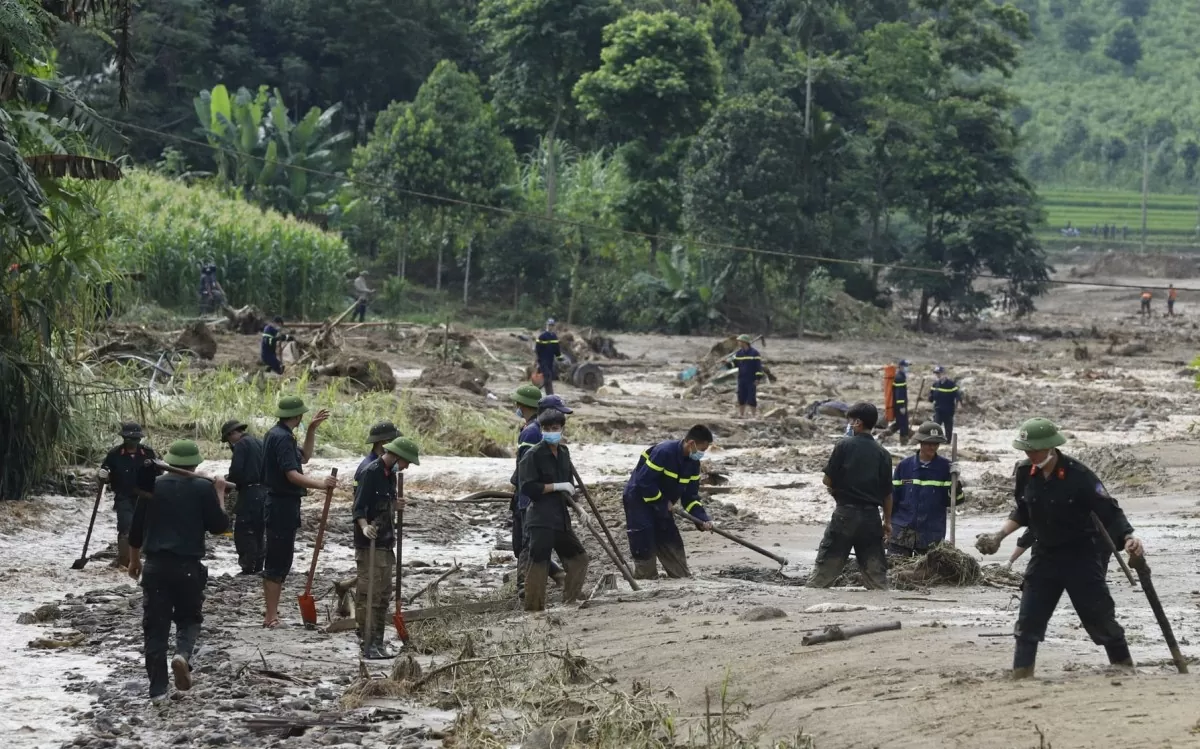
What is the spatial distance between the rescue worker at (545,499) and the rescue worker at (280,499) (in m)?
1.46

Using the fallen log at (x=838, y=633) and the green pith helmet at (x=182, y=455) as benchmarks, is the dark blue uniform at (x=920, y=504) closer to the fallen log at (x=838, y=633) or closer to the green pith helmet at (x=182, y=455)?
the fallen log at (x=838, y=633)

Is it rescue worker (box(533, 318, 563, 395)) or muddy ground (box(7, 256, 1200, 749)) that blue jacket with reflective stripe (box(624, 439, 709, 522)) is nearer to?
muddy ground (box(7, 256, 1200, 749))

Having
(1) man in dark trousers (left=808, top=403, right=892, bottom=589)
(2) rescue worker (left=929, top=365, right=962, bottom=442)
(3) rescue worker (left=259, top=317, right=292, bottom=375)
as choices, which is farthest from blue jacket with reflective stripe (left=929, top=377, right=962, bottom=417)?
(1) man in dark trousers (left=808, top=403, right=892, bottom=589)

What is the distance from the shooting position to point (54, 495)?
1889cm

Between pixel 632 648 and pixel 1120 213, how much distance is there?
290 ft

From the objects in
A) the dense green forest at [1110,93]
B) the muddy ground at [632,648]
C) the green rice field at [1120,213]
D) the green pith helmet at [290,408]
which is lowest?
the muddy ground at [632,648]

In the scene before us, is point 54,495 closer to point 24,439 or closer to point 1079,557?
point 24,439

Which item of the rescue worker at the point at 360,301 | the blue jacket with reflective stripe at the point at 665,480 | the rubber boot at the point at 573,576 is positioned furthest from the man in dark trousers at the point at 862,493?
the rescue worker at the point at 360,301

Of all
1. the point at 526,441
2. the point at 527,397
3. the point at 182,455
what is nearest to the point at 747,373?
the point at 527,397

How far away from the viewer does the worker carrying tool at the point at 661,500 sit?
14.1 meters

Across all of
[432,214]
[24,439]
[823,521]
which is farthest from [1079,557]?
[432,214]

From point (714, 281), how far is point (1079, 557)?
4192cm

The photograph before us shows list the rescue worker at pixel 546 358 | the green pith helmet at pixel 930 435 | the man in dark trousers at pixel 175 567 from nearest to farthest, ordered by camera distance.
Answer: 1. the man in dark trousers at pixel 175 567
2. the green pith helmet at pixel 930 435
3. the rescue worker at pixel 546 358

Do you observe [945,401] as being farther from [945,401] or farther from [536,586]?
[536,586]
